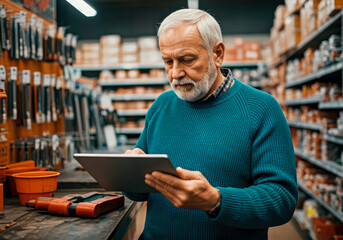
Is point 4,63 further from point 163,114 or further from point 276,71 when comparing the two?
point 276,71

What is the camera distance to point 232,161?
1.38m

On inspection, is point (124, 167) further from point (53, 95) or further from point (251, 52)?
point (251, 52)

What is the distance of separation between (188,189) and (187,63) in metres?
0.59

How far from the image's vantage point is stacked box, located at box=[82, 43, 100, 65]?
7.04 m

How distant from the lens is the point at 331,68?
3084mm

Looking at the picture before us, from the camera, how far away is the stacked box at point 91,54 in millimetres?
7043

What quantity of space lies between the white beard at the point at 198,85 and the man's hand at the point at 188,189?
45cm

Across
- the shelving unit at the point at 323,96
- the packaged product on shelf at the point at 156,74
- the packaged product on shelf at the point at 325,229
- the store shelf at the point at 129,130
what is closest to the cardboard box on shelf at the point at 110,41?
the packaged product on shelf at the point at 156,74

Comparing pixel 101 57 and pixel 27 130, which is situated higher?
pixel 101 57

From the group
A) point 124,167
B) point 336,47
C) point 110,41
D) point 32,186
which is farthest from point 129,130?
point 124,167


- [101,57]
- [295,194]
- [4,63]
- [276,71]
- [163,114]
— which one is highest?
[101,57]

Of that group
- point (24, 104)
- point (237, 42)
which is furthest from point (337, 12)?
point (237, 42)

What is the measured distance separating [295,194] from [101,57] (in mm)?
6258

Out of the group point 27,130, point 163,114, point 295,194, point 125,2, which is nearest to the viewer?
point 295,194
